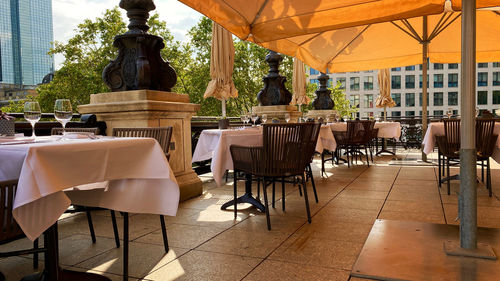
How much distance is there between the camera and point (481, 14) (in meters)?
6.26

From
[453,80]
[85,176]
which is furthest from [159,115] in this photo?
[453,80]

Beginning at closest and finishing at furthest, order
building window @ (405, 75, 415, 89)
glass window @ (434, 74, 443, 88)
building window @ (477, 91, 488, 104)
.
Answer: building window @ (477, 91, 488, 104)
glass window @ (434, 74, 443, 88)
building window @ (405, 75, 415, 89)

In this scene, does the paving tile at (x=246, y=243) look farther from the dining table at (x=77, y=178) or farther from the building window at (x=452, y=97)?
the building window at (x=452, y=97)

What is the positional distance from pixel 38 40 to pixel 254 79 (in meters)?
84.4

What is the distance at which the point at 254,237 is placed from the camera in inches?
121

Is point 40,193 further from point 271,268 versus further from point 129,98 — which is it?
point 129,98

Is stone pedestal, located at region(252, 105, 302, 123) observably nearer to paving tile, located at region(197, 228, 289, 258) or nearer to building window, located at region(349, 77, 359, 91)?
paving tile, located at region(197, 228, 289, 258)

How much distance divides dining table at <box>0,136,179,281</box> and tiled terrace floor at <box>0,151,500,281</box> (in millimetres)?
428

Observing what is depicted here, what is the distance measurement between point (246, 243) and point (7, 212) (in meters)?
1.77

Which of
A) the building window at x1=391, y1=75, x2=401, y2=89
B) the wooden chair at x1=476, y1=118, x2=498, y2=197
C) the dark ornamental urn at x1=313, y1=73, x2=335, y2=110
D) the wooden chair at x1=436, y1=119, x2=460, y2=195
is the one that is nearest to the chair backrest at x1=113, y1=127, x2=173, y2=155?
the wooden chair at x1=436, y1=119, x2=460, y2=195

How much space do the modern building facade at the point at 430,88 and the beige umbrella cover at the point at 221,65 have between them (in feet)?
184

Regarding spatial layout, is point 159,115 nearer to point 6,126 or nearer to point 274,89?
point 6,126

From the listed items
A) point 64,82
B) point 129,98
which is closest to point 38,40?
point 64,82

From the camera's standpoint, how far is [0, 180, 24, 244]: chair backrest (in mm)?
1522
